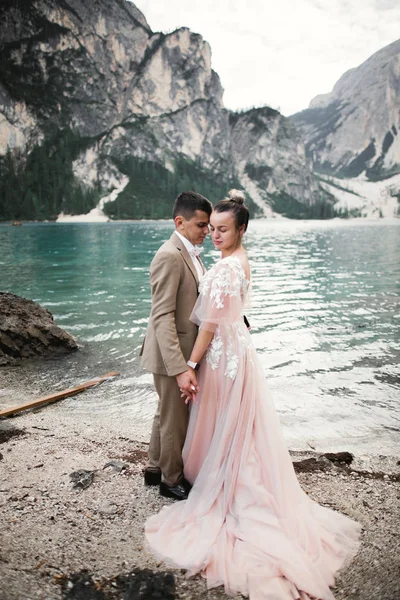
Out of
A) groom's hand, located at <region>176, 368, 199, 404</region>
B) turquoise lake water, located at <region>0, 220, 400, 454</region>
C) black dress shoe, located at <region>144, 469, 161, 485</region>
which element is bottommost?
turquoise lake water, located at <region>0, 220, 400, 454</region>

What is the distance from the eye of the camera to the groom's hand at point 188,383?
3461 mm

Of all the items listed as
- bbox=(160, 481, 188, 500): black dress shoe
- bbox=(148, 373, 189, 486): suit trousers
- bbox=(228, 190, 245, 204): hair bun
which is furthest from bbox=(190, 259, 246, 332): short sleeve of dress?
bbox=(160, 481, 188, 500): black dress shoe

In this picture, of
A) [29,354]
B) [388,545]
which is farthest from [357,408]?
[29,354]

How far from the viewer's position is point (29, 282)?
22.7 metres

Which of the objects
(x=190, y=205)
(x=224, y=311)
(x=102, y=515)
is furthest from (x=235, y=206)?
(x=102, y=515)

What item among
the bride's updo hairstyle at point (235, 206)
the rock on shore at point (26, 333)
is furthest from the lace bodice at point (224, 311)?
the rock on shore at point (26, 333)

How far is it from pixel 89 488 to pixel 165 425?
1080 millimetres

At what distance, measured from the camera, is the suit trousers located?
3.71m

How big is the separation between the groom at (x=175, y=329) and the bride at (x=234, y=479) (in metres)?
0.13

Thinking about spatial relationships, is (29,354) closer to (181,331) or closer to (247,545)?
(181,331)

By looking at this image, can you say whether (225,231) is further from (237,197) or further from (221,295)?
(221,295)

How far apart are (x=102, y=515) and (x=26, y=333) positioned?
6887 millimetres

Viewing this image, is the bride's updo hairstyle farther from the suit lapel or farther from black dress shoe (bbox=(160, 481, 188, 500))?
black dress shoe (bbox=(160, 481, 188, 500))

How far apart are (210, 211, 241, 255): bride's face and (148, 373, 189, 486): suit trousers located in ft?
4.27
